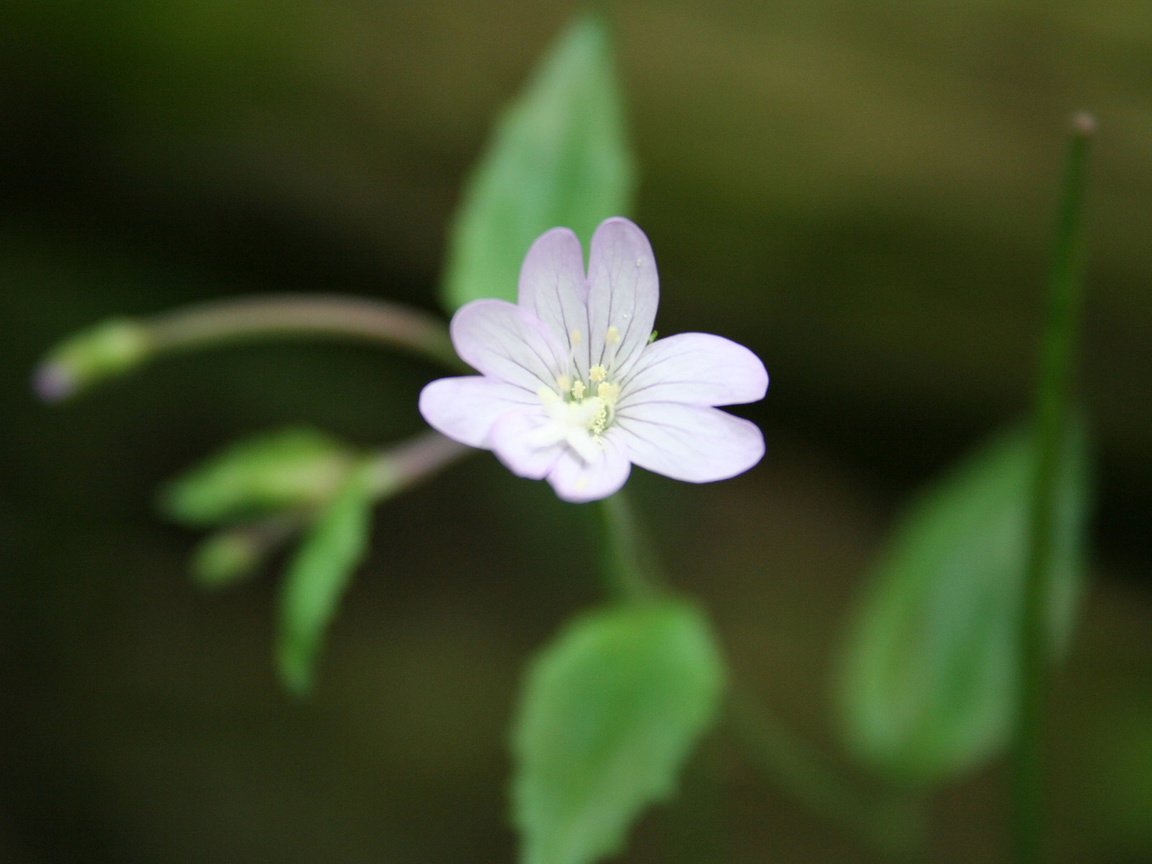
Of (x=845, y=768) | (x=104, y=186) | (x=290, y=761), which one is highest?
(x=104, y=186)

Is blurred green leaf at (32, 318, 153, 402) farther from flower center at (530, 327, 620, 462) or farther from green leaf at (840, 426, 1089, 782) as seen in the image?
green leaf at (840, 426, 1089, 782)

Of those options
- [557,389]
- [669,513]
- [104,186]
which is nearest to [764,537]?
[669,513]

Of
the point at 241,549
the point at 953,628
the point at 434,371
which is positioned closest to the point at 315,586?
the point at 241,549

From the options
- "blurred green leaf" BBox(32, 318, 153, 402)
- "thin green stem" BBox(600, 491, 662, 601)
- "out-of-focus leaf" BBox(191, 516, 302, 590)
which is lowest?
"out-of-focus leaf" BBox(191, 516, 302, 590)

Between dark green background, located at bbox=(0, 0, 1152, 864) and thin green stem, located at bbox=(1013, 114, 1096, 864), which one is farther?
dark green background, located at bbox=(0, 0, 1152, 864)

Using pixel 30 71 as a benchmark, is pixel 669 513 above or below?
below

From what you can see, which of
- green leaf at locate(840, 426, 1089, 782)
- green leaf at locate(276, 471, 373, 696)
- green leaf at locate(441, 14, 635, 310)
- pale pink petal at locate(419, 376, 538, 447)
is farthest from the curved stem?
green leaf at locate(840, 426, 1089, 782)

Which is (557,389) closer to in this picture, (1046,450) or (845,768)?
(1046,450)
